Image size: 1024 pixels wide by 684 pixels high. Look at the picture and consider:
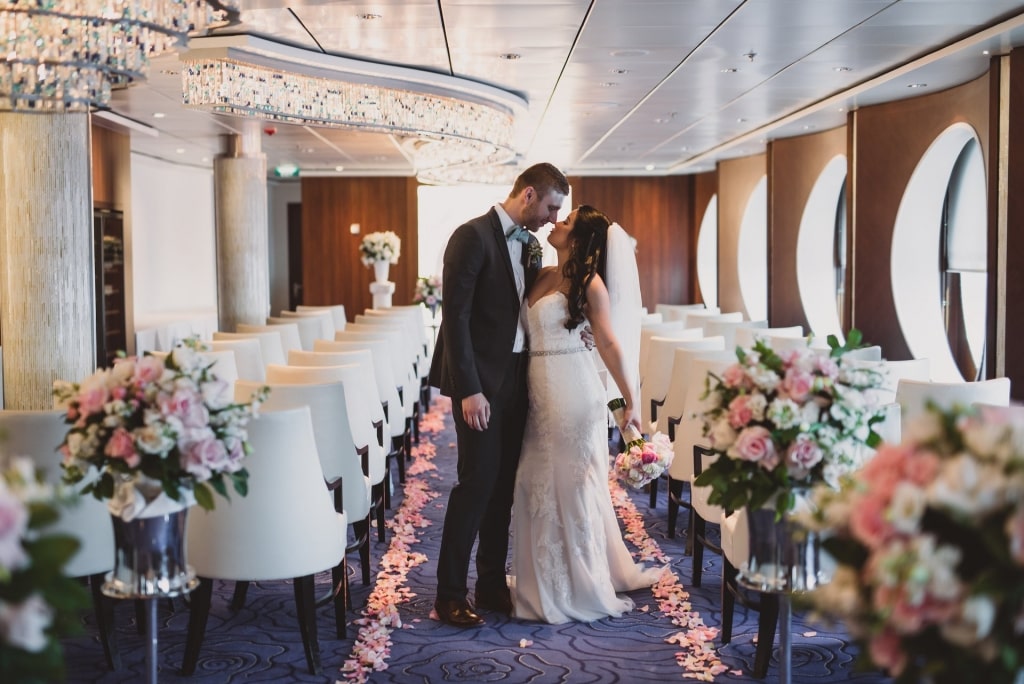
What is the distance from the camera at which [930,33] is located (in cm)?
759

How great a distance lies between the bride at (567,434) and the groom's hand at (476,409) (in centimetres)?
38

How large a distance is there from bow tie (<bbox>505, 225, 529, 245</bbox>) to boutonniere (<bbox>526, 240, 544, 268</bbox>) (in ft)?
0.34

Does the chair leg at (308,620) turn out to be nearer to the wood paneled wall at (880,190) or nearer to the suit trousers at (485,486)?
the suit trousers at (485,486)

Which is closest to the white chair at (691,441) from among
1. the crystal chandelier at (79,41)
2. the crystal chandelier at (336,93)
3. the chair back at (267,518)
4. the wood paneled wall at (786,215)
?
the chair back at (267,518)

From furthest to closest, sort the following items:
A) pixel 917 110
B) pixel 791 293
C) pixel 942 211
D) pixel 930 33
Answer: pixel 791 293 < pixel 942 211 < pixel 917 110 < pixel 930 33

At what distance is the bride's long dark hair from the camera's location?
485 centimetres

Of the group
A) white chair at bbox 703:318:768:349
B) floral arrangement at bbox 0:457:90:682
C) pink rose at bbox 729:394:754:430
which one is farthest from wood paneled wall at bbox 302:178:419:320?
floral arrangement at bbox 0:457:90:682

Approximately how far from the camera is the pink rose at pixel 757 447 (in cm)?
307

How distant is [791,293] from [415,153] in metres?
5.97

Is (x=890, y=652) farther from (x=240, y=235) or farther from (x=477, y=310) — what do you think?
(x=240, y=235)

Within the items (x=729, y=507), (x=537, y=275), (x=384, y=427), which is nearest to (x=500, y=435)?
(x=537, y=275)

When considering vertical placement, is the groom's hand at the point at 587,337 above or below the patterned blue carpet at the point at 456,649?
above

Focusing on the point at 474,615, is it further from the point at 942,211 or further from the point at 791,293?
the point at 791,293

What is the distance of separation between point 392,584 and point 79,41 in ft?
9.88
